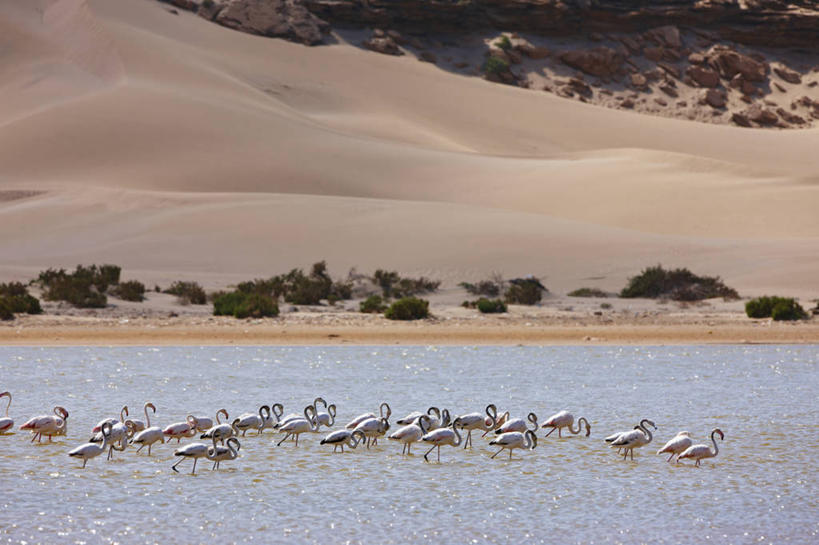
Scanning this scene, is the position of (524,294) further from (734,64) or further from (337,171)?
(734,64)

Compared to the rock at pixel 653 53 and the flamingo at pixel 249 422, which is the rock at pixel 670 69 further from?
the flamingo at pixel 249 422

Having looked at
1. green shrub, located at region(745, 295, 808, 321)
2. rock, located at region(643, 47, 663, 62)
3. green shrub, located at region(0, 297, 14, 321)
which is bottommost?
green shrub, located at region(0, 297, 14, 321)

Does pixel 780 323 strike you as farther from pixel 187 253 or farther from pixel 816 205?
pixel 816 205

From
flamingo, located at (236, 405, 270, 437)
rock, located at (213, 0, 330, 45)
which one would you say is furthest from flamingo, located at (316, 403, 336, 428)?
rock, located at (213, 0, 330, 45)

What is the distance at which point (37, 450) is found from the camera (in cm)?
1002

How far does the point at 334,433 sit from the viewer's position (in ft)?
32.6

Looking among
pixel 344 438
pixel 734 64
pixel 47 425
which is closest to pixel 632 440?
pixel 344 438

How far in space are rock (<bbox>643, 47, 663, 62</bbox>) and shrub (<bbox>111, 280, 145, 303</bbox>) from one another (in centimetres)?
6534

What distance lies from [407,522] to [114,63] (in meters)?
58.1

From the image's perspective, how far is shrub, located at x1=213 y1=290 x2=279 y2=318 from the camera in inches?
861

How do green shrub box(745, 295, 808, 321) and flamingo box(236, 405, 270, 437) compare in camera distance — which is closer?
flamingo box(236, 405, 270, 437)

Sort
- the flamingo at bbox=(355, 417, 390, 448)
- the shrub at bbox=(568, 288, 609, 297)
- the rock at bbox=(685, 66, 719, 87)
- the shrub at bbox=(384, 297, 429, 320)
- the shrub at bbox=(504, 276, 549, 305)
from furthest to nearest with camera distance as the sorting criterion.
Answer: the rock at bbox=(685, 66, 719, 87)
the shrub at bbox=(568, 288, 609, 297)
the shrub at bbox=(504, 276, 549, 305)
the shrub at bbox=(384, 297, 429, 320)
the flamingo at bbox=(355, 417, 390, 448)

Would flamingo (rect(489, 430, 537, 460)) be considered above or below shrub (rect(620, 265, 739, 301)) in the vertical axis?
below

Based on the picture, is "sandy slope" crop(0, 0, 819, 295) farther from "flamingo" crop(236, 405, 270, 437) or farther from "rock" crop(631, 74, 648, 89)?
"flamingo" crop(236, 405, 270, 437)
